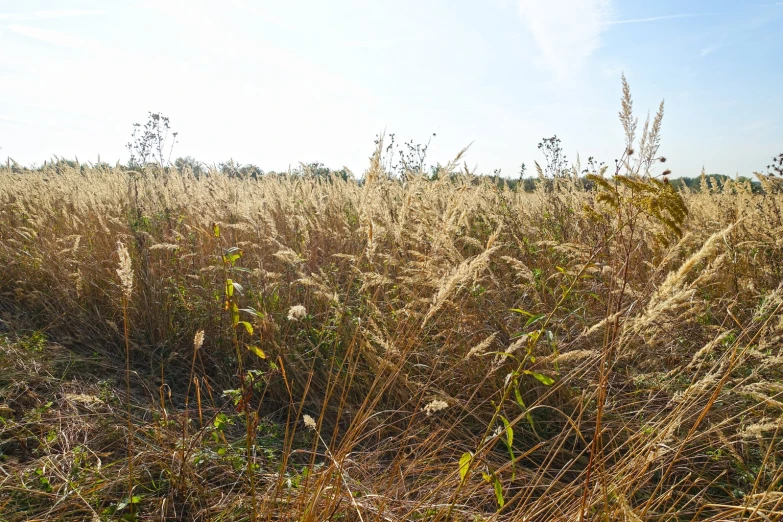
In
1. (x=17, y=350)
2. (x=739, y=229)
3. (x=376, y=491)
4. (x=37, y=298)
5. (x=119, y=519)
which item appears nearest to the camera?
(x=119, y=519)

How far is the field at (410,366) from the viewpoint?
159cm

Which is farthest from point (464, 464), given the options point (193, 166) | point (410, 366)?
point (193, 166)

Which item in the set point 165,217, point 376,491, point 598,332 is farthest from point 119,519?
point 165,217

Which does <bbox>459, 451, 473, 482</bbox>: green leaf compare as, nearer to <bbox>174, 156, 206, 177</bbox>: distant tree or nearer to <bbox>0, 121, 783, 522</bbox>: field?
<bbox>0, 121, 783, 522</bbox>: field

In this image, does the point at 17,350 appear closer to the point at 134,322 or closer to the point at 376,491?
the point at 134,322

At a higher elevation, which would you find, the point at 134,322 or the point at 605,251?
the point at 605,251

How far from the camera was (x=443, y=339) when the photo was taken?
2.65 metres

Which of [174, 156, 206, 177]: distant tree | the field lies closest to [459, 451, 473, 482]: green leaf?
the field

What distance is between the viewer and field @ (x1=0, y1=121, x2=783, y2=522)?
1.59 meters

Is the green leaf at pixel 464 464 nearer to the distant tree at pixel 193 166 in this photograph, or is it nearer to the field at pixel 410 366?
the field at pixel 410 366

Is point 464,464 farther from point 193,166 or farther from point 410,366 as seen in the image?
point 193,166

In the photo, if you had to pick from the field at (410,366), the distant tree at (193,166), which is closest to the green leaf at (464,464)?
the field at (410,366)

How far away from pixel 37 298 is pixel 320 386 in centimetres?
239

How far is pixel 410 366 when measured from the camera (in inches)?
98.7
